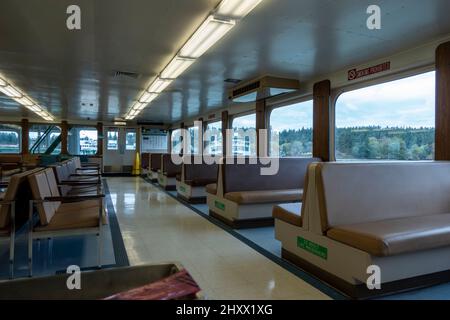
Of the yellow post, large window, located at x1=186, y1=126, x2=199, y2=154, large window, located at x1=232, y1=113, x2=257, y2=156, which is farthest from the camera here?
the yellow post

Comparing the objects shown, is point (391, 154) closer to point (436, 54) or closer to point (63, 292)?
point (436, 54)

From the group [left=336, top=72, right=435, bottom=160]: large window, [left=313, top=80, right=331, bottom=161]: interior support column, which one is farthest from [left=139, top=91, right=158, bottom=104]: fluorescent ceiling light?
[left=336, top=72, right=435, bottom=160]: large window

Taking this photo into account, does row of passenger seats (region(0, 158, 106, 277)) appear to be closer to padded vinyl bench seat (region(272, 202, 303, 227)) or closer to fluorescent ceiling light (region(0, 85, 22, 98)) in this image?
padded vinyl bench seat (region(272, 202, 303, 227))

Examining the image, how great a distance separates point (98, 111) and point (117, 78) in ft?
17.9

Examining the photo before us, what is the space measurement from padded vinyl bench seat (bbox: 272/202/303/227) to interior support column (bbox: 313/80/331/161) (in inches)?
102

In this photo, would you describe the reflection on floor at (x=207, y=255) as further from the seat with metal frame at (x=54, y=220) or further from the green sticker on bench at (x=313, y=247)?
the seat with metal frame at (x=54, y=220)

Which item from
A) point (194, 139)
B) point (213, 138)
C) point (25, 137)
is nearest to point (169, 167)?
point (213, 138)

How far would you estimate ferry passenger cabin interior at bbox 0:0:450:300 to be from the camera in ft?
7.97

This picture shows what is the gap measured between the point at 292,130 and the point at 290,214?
437 cm

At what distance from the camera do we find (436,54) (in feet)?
12.8

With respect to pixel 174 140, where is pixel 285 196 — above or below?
below

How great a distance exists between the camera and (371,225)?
2555 millimetres

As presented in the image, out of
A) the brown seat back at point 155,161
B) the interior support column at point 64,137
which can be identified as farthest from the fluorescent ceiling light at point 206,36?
the interior support column at point 64,137
